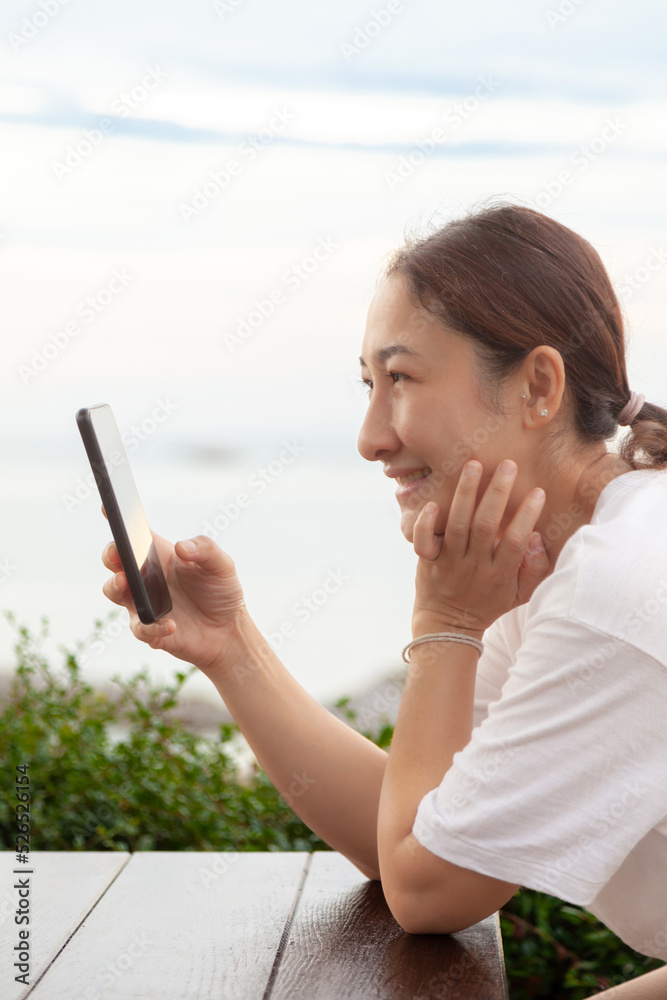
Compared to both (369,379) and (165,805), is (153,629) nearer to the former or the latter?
(369,379)

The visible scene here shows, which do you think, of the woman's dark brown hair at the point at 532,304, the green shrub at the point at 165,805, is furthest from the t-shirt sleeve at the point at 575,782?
the green shrub at the point at 165,805

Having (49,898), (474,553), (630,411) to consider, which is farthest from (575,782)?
(49,898)

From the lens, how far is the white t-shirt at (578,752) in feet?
3.95

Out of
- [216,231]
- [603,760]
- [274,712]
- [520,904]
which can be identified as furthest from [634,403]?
[216,231]

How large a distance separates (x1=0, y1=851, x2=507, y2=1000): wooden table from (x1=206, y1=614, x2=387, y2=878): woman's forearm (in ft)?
0.31

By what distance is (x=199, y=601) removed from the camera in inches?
68.4

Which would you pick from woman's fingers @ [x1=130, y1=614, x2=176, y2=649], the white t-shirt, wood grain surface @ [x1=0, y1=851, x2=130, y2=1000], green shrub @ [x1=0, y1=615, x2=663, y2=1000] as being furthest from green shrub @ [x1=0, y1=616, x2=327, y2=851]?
the white t-shirt

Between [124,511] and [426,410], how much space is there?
0.53 meters

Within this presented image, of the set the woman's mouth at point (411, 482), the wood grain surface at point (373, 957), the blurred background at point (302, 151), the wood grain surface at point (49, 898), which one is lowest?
the wood grain surface at point (373, 957)

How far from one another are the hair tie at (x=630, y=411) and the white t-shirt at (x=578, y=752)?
0.45 metres

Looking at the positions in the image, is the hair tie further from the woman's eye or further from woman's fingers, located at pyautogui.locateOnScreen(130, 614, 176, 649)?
woman's fingers, located at pyautogui.locateOnScreen(130, 614, 176, 649)

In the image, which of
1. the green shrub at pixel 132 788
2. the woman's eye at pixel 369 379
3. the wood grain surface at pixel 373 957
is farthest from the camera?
the green shrub at pixel 132 788

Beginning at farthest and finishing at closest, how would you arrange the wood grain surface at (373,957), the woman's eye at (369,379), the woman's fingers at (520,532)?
the woman's eye at (369,379) < the woman's fingers at (520,532) < the wood grain surface at (373,957)

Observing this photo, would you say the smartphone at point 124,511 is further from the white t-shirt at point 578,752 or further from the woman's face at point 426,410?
the white t-shirt at point 578,752
